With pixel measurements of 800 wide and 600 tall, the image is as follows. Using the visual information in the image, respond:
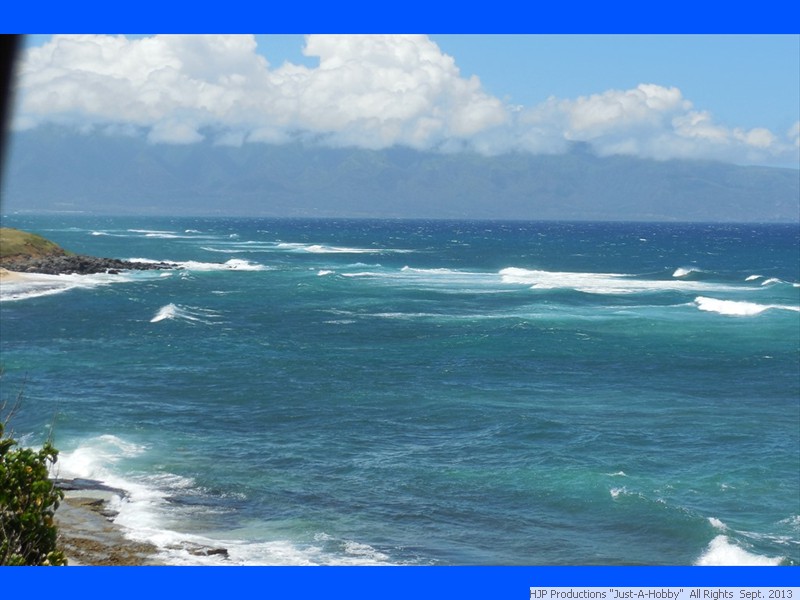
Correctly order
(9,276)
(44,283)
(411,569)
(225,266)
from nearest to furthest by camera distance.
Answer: (411,569), (44,283), (9,276), (225,266)

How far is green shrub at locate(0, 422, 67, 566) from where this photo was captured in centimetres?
462

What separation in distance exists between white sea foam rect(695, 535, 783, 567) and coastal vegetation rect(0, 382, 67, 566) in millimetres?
8485

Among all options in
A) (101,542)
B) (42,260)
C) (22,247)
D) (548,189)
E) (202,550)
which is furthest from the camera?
(548,189)

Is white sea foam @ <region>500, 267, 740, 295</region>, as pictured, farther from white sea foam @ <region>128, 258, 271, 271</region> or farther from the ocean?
white sea foam @ <region>128, 258, 271, 271</region>

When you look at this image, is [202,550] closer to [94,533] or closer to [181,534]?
[181,534]

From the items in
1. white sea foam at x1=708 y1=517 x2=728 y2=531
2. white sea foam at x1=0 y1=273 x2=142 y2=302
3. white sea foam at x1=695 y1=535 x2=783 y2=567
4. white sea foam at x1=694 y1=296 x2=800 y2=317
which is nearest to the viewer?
white sea foam at x1=695 y1=535 x2=783 y2=567

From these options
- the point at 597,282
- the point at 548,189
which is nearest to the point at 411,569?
the point at 597,282

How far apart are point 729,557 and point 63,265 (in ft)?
116

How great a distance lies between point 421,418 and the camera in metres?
18.1

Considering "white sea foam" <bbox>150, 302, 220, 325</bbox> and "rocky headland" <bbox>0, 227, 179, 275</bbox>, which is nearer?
"white sea foam" <bbox>150, 302, 220, 325</bbox>

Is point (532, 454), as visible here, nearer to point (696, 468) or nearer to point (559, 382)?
point (696, 468)

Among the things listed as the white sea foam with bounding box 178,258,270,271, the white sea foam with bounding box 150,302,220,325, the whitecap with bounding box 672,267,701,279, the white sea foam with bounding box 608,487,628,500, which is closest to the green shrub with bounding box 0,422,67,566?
the white sea foam with bounding box 608,487,628,500

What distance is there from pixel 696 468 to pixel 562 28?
14171 mm

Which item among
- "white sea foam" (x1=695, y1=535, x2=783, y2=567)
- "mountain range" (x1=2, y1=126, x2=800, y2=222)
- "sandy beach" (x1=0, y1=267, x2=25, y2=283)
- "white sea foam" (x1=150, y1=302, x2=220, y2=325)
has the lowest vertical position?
"white sea foam" (x1=695, y1=535, x2=783, y2=567)
